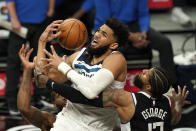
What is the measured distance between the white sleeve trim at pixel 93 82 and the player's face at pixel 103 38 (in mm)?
310

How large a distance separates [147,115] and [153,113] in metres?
0.05

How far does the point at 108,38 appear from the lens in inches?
165

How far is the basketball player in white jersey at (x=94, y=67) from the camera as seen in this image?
401 cm

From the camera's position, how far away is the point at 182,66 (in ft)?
21.5

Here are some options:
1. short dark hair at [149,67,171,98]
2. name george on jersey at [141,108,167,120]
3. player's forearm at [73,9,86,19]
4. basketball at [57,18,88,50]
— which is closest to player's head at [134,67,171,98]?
short dark hair at [149,67,171,98]

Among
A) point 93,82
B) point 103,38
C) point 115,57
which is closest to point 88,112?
point 93,82

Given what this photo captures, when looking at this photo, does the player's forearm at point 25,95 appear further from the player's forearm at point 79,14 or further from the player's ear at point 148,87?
the player's forearm at point 79,14

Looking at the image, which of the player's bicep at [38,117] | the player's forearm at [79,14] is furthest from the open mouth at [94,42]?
the player's forearm at [79,14]

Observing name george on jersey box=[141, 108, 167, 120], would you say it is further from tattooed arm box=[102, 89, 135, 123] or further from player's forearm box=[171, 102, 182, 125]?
player's forearm box=[171, 102, 182, 125]

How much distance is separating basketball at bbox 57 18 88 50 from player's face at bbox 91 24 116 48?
0.84 feet

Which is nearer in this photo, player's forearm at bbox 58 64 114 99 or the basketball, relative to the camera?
player's forearm at bbox 58 64 114 99

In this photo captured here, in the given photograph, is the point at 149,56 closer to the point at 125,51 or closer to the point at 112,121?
the point at 125,51

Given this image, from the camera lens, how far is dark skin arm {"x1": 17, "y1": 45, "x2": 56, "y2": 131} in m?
4.15

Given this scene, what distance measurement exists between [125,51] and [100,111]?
2654 mm
